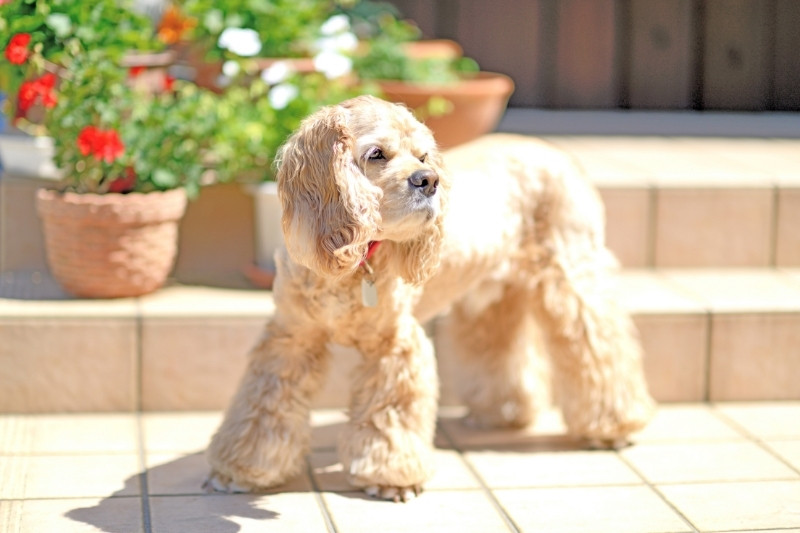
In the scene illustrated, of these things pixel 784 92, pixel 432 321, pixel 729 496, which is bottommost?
pixel 729 496

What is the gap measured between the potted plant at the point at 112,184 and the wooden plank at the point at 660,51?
3171 millimetres

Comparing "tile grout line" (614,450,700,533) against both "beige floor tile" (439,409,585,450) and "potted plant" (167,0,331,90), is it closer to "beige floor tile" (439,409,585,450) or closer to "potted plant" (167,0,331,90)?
"beige floor tile" (439,409,585,450)

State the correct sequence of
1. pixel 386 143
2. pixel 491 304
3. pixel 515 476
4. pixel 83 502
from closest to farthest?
pixel 386 143 → pixel 83 502 → pixel 515 476 → pixel 491 304

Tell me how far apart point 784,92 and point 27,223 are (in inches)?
174

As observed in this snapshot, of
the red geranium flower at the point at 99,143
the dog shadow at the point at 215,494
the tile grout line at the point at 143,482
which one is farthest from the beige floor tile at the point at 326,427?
the red geranium flower at the point at 99,143

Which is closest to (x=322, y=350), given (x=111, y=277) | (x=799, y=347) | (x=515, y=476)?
(x=515, y=476)

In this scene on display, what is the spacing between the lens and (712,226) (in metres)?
5.31

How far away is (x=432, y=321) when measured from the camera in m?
4.69

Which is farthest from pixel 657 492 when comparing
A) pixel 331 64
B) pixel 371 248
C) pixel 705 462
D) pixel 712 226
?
pixel 331 64

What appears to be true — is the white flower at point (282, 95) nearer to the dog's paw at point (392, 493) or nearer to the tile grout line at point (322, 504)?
the tile grout line at point (322, 504)

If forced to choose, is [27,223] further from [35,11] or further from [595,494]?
[595,494]

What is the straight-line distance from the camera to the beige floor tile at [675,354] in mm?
4723

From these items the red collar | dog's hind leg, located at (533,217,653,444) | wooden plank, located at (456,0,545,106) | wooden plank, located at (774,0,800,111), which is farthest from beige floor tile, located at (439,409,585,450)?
wooden plank, located at (774,0,800,111)

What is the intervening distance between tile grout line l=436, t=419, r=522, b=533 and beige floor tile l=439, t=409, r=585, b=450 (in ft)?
0.04
